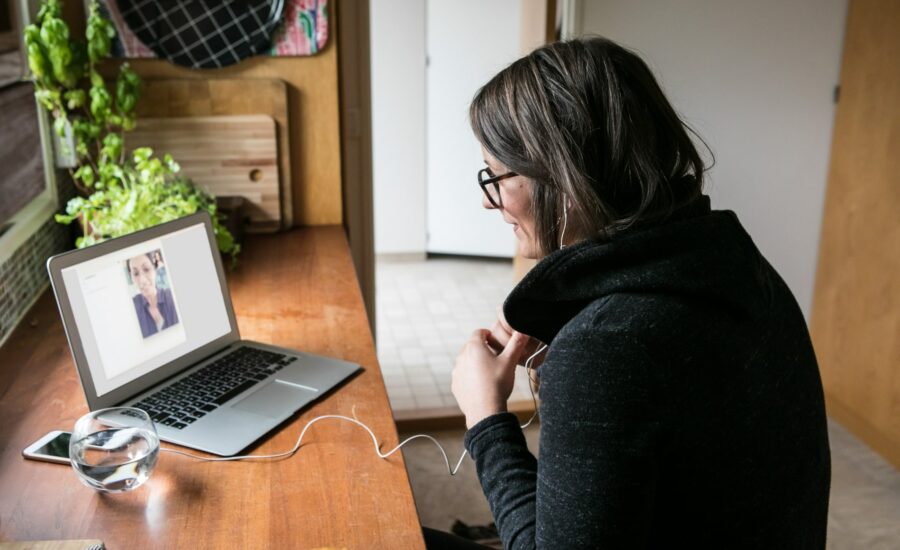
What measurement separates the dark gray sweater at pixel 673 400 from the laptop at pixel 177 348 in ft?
1.58

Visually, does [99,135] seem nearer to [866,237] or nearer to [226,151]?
[226,151]

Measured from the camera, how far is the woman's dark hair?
967 millimetres

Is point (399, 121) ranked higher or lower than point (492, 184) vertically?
lower

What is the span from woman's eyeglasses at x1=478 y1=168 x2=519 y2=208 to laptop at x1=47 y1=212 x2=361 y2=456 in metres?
0.43

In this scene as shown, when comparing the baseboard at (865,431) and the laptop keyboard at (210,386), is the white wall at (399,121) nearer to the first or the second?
the baseboard at (865,431)

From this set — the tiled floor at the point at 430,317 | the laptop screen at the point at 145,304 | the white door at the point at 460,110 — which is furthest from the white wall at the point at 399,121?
the laptop screen at the point at 145,304

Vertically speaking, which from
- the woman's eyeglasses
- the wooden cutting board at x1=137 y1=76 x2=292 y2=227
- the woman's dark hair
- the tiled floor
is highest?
the woman's dark hair

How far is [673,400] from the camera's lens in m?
0.85

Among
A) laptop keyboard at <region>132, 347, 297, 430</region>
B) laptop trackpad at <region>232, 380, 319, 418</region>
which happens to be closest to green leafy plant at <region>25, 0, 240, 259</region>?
laptop keyboard at <region>132, 347, 297, 430</region>

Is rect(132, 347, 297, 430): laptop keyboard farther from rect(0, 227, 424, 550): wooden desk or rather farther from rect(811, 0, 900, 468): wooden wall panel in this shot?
rect(811, 0, 900, 468): wooden wall panel

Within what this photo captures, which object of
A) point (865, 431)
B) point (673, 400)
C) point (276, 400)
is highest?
point (673, 400)

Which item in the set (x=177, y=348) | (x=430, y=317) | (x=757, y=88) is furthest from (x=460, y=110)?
(x=177, y=348)

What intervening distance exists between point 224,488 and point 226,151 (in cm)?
→ 123

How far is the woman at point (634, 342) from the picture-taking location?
2.81ft
